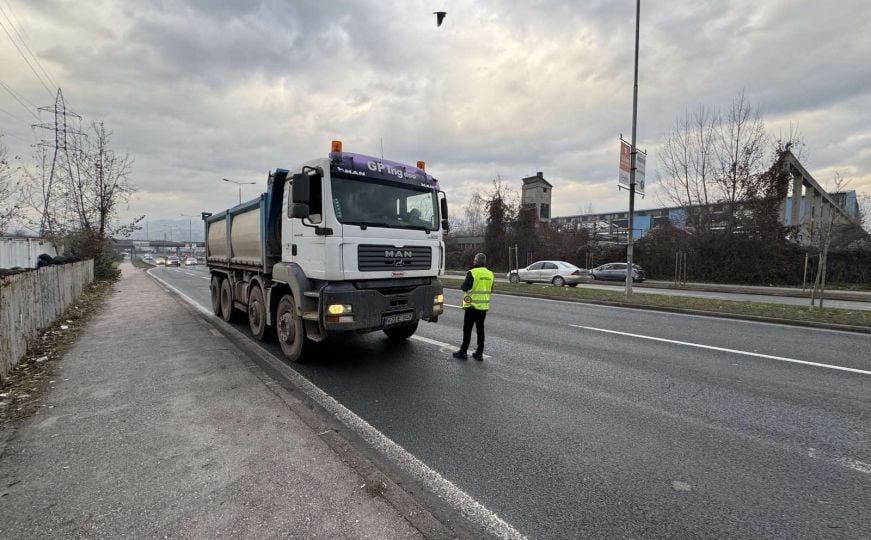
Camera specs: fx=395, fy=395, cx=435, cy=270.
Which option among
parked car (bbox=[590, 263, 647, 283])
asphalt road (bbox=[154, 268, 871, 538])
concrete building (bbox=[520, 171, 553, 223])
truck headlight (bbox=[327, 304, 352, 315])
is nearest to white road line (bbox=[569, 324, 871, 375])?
asphalt road (bbox=[154, 268, 871, 538])

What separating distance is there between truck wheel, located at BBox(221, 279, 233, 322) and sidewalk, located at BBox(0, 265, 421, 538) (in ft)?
12.3

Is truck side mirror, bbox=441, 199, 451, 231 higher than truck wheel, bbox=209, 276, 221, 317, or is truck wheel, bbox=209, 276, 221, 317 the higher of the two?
truck side mirror, bbox=441, 199, 451, 231

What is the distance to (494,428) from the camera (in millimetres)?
3762

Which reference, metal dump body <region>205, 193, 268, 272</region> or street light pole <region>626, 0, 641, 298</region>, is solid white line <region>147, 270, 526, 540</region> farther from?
street light pole <region>626, 0, 641, 298</region>

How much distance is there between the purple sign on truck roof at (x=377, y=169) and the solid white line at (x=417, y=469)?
2.98 metres

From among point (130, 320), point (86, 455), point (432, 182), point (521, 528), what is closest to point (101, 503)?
point (86, 455)

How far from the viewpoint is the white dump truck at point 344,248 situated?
5340 millimetres

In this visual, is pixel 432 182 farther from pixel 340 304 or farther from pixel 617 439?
pixel 617 439

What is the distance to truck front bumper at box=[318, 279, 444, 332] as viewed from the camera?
17.2 ft

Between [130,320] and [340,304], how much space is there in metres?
7.76

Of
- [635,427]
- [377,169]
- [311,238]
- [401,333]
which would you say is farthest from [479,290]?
[635,427]

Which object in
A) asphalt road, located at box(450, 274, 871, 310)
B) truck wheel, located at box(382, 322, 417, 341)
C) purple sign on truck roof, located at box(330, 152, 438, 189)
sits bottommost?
asphalt road, located at box(450, 274, 871, 310)

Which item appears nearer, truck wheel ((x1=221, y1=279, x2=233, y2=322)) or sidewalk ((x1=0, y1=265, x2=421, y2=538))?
sidewalk ((x1=0, y1=265, x2=421, y2=538))

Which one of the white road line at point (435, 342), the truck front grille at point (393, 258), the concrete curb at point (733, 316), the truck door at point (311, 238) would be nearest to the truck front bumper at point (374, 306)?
the truck front grille at point (393, 258)
